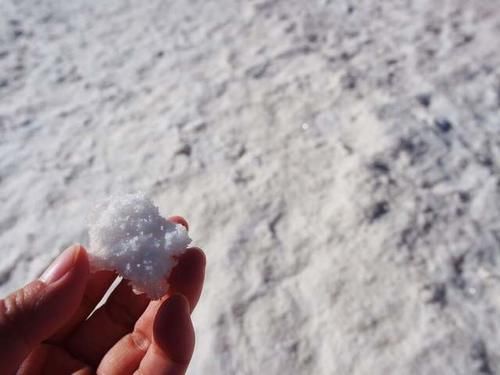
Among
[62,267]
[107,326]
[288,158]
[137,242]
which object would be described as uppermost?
[62,267]

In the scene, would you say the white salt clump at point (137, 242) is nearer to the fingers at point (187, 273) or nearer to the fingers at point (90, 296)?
the fingers at point (187, 273)

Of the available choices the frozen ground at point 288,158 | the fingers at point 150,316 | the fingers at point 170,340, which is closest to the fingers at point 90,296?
the fingers at point 150,316

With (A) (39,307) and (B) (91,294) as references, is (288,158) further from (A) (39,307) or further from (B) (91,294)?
(A) (39,307)

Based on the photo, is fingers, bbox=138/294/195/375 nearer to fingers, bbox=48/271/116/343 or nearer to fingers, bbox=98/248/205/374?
fingers, bbox=98/248/205/374

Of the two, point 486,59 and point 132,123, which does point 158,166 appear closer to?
point 132,123

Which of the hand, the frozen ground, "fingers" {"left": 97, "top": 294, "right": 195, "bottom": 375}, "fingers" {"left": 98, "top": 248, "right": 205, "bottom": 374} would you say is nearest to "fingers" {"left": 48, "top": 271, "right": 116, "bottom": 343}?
the hand

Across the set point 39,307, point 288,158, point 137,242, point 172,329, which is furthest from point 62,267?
point 288,158
